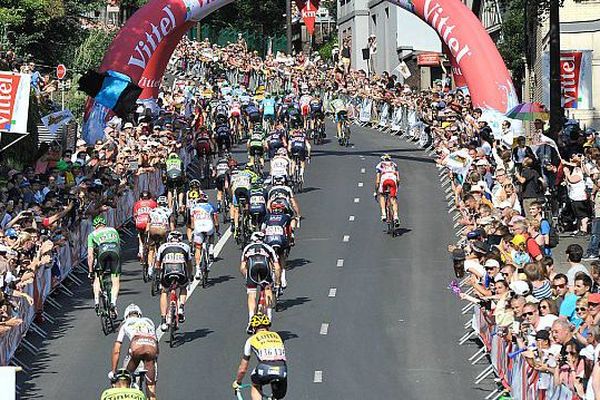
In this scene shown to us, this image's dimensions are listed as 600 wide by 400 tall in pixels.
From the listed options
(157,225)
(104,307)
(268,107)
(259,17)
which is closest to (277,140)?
(268,107)

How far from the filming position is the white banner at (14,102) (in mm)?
23359

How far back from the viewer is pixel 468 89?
36.6 m

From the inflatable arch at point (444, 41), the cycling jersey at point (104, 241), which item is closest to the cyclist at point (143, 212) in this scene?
the cycling jersey at point (104, 241)

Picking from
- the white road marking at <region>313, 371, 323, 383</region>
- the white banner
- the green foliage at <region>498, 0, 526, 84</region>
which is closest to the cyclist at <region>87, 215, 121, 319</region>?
the white banner

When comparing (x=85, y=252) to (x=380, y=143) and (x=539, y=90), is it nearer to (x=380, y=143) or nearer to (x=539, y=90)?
(x=380, y=143)

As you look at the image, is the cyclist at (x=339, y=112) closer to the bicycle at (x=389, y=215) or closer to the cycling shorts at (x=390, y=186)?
the bicycle at (x=389, y=215)

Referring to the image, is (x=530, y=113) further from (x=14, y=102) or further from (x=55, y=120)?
(x=14, y=102)

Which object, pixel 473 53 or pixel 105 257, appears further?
pixel 473 53

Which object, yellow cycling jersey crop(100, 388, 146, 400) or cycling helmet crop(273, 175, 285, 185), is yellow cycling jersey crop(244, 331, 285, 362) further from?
cycling helmet crop(273, 175, 285, 185)

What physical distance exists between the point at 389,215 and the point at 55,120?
7.66m

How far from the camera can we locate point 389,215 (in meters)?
27.7

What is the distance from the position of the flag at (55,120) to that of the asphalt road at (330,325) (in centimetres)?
367

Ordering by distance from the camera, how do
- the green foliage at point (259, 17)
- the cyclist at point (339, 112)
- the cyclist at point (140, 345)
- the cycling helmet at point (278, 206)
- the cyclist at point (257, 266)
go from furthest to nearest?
the green foliage at point (259, 17) < the cyclist at point (339, 112) < the cycling helmet at point (278, 206) < the cyclist at point (257, 266) < the cyclist at point (140, 345)

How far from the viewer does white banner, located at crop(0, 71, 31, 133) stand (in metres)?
23.4
